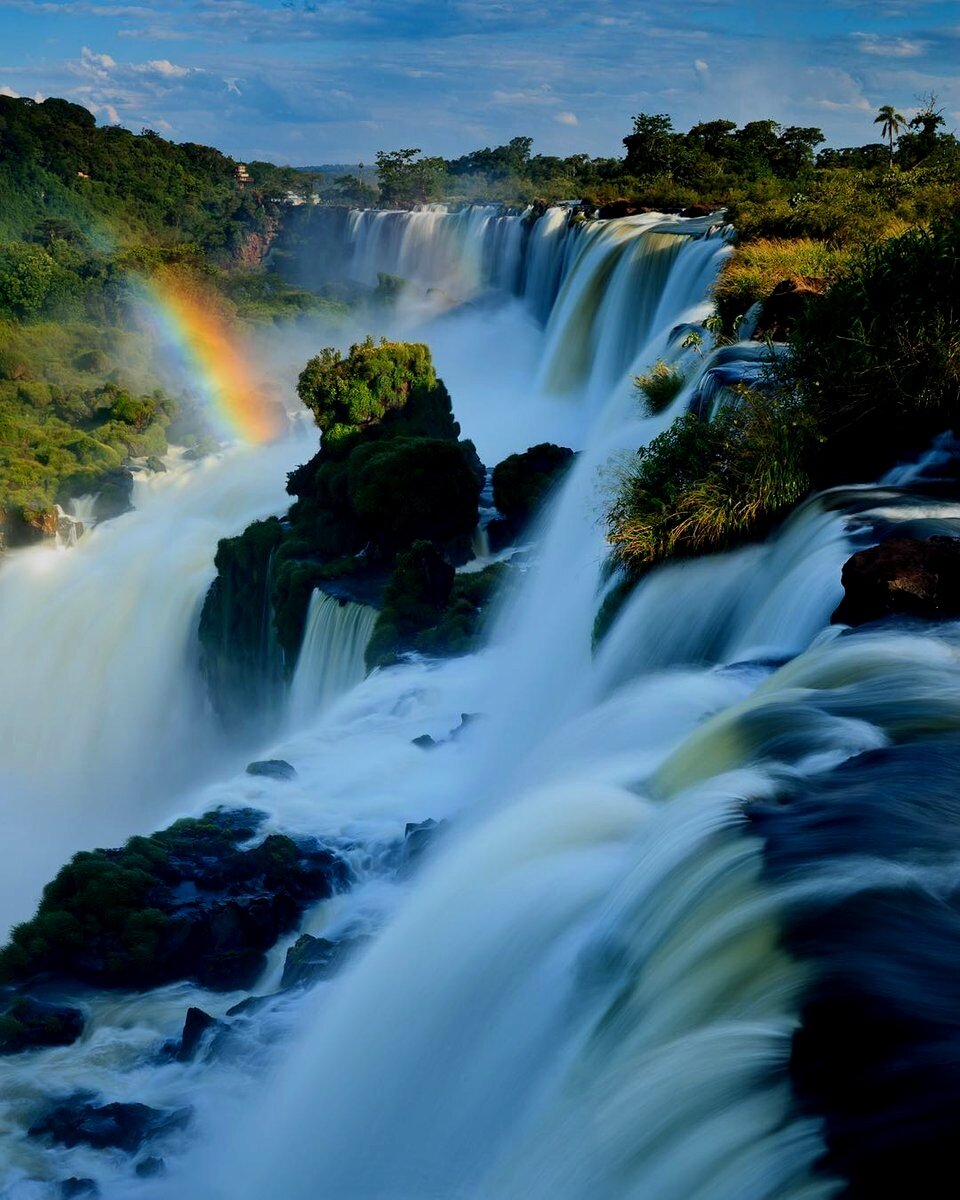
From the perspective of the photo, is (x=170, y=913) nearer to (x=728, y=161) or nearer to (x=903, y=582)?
(x=903, y=582)

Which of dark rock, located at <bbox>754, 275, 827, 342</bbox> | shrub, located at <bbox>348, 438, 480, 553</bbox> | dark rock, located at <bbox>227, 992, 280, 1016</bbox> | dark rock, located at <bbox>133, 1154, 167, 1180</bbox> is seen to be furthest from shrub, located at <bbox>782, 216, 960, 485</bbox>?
shrub, located at <bbox>348, 438, 480, 553</bbox>

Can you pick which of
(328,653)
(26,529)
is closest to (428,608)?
(328,653)

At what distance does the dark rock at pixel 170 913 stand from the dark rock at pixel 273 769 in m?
1.96

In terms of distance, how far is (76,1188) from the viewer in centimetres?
782

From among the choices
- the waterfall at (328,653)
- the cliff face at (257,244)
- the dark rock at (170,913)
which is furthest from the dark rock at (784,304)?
the cliff face at (257,244)

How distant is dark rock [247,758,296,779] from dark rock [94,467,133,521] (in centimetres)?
2085

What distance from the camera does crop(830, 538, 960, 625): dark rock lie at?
8594mm

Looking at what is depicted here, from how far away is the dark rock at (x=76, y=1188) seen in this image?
777 centimetres

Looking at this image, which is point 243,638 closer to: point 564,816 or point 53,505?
point 53,505

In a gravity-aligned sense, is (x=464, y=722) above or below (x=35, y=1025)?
above

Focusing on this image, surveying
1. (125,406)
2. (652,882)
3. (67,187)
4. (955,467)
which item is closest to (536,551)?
(955,467)

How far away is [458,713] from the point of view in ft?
51.4

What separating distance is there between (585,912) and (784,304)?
11.6 metres

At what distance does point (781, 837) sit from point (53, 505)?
30.3 metres
